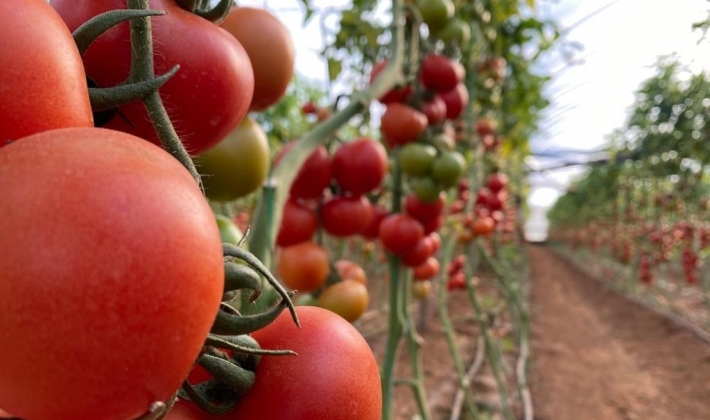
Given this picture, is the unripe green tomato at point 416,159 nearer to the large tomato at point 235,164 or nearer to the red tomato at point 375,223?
the red tomato at point 375,223

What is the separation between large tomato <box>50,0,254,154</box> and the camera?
26 cm

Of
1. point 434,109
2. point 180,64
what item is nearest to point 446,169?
point 434,109

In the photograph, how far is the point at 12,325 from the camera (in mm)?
147

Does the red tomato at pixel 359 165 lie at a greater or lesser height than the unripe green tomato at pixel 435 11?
lesser

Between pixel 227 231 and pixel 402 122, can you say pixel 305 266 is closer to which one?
pixel 227 231

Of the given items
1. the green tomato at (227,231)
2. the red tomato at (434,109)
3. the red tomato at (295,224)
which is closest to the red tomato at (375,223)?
the red tomato at (434,109)

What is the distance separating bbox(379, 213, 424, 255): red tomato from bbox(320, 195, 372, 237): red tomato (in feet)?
0.77

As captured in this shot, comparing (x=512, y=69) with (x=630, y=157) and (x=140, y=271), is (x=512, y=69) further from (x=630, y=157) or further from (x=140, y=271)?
(x=630, y=157)

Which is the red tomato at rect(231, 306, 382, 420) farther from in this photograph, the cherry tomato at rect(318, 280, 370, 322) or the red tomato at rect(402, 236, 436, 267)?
the red tomato at rect(402, 236, 436, 267)

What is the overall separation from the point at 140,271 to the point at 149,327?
0.06 feet

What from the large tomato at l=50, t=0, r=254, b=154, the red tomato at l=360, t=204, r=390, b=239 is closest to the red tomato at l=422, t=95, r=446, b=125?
the red tomato at l=360, t=204, r=390, b=239

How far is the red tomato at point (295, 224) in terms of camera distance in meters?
0.98

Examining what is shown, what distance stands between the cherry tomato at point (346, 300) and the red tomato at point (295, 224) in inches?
4.9

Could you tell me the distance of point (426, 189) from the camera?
53.1 inches
